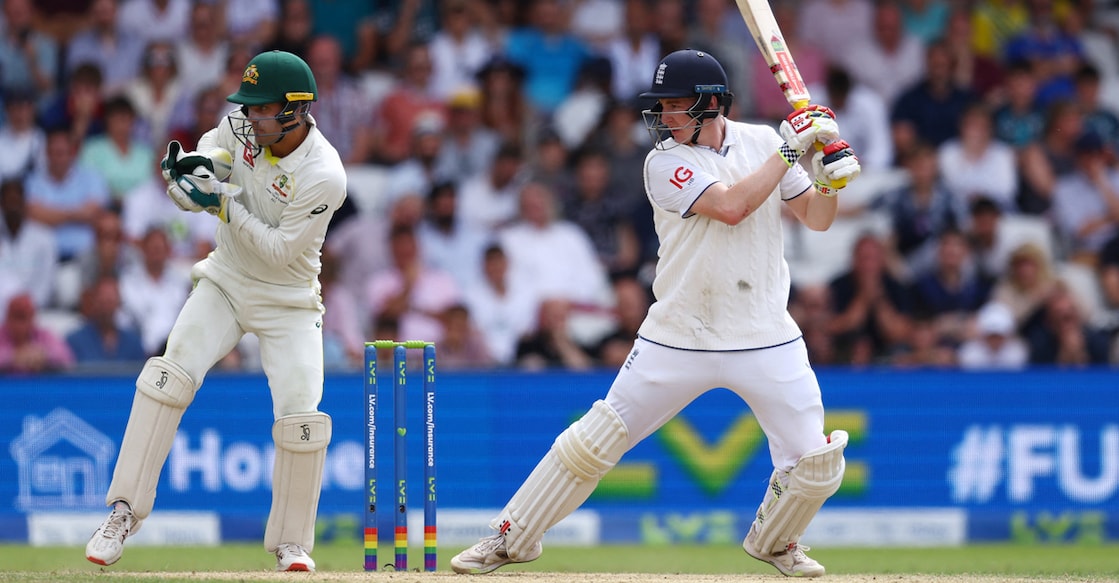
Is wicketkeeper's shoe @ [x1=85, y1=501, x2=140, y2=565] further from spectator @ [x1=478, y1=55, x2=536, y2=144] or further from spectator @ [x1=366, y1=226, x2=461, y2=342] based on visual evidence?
spectator @ [x1=478, y1=55, x2=536, y2=144]

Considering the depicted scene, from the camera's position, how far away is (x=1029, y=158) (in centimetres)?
1245

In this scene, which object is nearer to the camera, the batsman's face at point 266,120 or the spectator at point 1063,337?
the batsman's face at point 266,120

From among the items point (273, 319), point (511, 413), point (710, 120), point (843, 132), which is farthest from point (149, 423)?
point (843, 132)

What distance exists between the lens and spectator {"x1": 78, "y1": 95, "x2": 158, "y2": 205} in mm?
11961

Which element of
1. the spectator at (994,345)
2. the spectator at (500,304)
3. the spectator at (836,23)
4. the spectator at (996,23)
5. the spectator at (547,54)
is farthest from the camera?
the spectator at (996,23)

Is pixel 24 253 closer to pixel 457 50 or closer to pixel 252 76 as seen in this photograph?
pixel 457 50

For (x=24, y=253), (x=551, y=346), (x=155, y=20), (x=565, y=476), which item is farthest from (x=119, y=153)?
(x=565, y=476)

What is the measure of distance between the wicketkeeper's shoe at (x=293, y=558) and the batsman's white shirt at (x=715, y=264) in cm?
166

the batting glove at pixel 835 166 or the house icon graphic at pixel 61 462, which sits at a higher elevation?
the batting glove at pixel 835 166

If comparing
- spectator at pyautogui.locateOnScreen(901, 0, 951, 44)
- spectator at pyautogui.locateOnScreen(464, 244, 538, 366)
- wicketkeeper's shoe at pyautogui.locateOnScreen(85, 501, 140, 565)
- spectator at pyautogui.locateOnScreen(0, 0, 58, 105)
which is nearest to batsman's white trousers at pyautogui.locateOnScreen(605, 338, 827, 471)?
wicketkeeper's shoe at pyautogui.locateOnScreen(85, 501, 140, 565)

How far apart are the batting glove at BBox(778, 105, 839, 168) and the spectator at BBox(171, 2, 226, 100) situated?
6880mm

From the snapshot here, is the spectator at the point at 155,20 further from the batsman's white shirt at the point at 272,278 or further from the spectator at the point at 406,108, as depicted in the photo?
the batsman's white shirt at the point at 272,278

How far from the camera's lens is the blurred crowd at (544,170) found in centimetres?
1116

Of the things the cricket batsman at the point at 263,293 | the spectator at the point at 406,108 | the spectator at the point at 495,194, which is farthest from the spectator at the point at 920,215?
the cricket batsman at the point at 263,293
